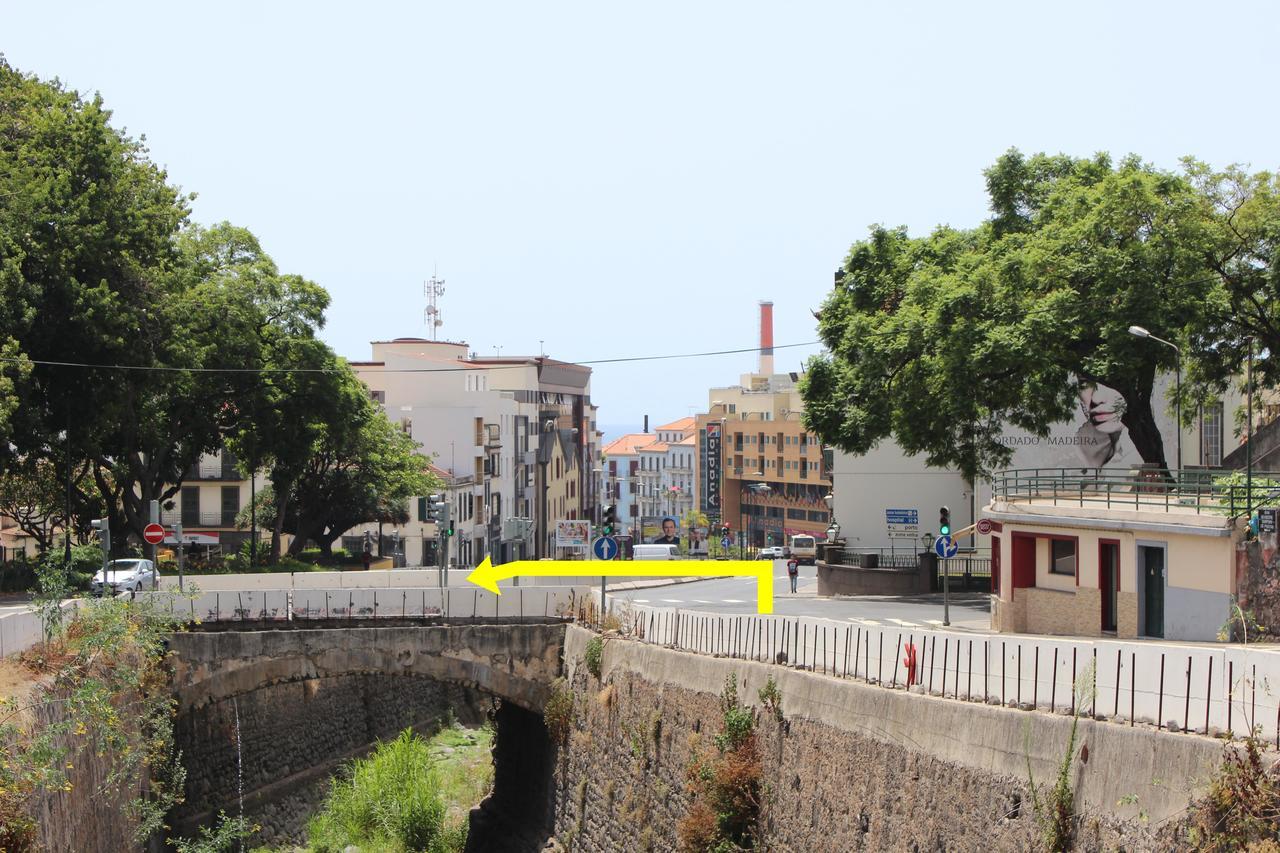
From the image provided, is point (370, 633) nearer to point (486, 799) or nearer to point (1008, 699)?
point (486, 799)

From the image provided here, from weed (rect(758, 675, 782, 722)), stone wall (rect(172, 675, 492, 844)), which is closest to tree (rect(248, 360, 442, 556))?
stone wall (rect(172, 675, 492, 844))

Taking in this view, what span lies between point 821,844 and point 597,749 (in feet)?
33.5

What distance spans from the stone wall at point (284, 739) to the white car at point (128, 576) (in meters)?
3.83

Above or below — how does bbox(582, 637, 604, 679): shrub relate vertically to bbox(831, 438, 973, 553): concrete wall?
below

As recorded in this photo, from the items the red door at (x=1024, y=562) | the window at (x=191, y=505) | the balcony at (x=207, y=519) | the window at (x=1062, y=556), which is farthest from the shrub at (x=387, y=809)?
the window at (x=191, y=505)

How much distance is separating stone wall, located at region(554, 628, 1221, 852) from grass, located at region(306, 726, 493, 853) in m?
6.26

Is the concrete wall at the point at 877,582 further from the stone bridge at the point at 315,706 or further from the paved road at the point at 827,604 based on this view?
the stone bridge at the point at 315,706

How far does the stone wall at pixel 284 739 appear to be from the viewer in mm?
36081

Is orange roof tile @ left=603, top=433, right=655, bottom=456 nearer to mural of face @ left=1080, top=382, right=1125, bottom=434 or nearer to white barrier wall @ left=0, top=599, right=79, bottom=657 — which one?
mural of face @ left=1080, top=382, right=1125, bottom=434

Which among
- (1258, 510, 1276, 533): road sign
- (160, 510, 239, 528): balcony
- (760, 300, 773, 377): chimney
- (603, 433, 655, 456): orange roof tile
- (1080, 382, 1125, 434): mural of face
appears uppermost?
(760, 300, 773, 377): chimney

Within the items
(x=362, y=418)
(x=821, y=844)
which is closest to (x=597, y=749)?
(x=821, y=844)

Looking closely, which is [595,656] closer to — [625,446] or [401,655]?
[401,655]

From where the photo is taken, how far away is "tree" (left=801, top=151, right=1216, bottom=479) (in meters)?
34.8

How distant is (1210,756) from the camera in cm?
1296
